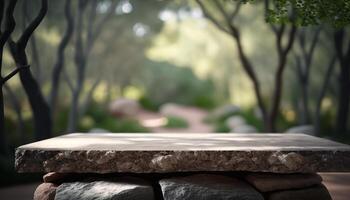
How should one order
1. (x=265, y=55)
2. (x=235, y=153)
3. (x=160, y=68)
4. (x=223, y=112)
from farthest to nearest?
(x=160, y=68) → (x=223, y=112) → (x=265, y=55) → (x=235, y=153)

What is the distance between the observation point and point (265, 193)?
439 cm

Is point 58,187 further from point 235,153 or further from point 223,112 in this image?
point 223,112

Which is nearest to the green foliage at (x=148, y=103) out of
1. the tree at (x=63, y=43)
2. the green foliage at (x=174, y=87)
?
the green foliage at (x=174, y=87)

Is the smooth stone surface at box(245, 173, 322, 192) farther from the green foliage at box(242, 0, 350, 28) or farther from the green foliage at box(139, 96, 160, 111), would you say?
the green foliage at box(139, 96, 160, 111)

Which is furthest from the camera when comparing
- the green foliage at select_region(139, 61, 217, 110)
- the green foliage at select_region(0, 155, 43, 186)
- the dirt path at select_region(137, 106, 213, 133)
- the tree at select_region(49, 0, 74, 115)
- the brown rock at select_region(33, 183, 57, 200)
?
the green foliage at select_region(139, 61, 217, 110)

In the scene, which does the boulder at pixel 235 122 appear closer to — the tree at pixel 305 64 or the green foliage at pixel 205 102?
the tree at pixel 305 64

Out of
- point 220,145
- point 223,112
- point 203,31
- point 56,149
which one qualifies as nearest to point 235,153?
point 220,145

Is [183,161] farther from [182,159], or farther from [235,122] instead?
[235,122]

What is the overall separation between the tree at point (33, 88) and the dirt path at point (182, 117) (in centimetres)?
879

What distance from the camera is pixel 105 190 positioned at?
3967 millimetres

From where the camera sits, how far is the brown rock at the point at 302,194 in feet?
13.7

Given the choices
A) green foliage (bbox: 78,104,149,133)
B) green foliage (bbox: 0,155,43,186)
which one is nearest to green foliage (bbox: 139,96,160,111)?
green foliage (bbox: 78,104,149,133)

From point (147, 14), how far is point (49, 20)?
425 centimetres

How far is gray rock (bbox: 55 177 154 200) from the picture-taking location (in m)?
3.91
